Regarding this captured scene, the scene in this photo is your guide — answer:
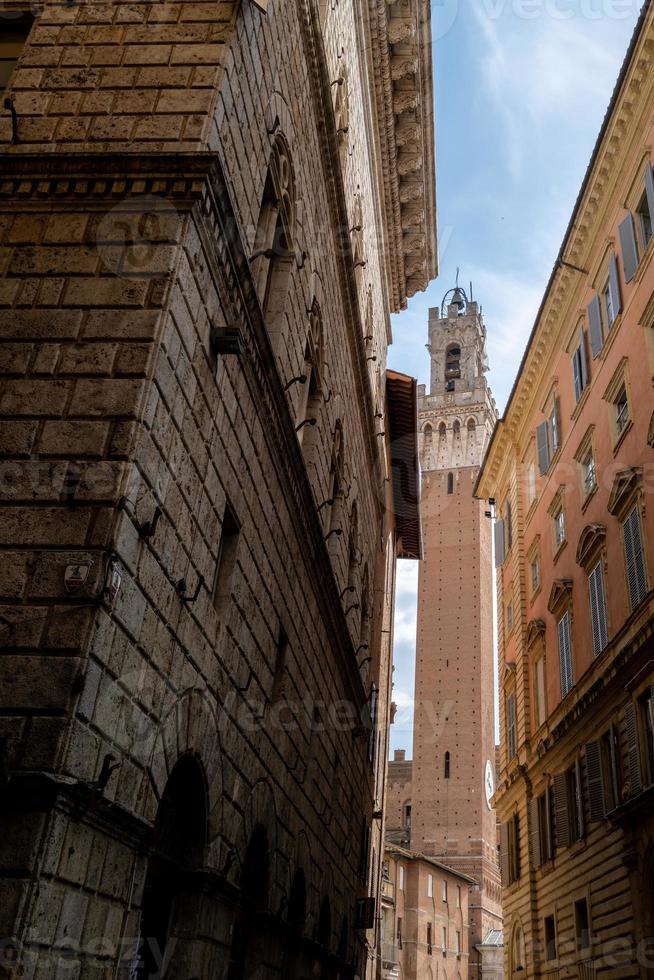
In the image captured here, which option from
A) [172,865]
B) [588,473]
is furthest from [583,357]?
[172,865]

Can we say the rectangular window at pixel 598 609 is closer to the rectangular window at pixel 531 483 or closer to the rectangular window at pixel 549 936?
the rectangular window at pixel 549 936

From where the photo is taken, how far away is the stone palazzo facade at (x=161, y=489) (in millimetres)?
5012

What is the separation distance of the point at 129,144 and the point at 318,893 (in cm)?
962

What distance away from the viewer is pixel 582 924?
54.5 feet

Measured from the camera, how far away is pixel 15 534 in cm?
545

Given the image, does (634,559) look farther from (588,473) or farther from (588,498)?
(588,473)

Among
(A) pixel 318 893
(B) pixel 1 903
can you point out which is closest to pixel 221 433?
(B) pixel 1 903

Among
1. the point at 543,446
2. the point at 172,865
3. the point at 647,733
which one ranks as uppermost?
the point at 543,446

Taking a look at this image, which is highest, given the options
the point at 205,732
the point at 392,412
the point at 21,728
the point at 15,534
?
the point at 392,412

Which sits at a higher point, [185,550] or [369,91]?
[369,91]

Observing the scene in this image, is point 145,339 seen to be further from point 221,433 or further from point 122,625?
point 122,625

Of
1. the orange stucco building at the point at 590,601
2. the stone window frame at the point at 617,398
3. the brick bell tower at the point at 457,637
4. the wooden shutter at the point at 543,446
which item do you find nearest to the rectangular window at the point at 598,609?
the orange stucco building at the point at 590,601

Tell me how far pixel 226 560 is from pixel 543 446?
54.4 ft

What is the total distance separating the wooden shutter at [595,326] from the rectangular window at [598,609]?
4.63 m
